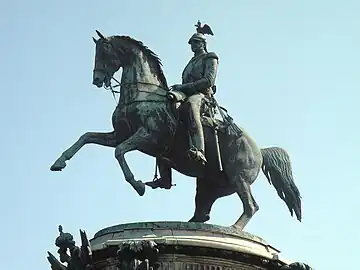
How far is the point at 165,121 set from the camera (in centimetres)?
2066

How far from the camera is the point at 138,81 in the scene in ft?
70.0

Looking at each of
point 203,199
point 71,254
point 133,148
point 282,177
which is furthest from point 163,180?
point 71,254

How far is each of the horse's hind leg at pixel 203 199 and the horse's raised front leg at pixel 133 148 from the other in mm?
1848

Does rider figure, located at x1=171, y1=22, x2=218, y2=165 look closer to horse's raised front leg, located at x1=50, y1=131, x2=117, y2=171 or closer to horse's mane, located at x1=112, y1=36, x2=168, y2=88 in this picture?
horse's mane, located at x1=112, y1=36, x2=168, y2=88

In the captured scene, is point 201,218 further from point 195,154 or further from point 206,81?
point 206,81

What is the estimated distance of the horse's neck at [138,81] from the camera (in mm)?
21125

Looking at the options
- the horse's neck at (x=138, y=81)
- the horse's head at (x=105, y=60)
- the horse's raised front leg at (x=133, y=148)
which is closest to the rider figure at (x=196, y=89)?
the horse's neck at (x=138, y=81)

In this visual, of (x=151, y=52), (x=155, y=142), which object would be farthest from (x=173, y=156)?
(x=151, y=52)

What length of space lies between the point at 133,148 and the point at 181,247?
9.92 ft

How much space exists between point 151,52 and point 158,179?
2755 millimetres

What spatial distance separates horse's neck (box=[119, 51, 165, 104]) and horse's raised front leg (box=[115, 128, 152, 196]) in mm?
911

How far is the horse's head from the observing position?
2180cm

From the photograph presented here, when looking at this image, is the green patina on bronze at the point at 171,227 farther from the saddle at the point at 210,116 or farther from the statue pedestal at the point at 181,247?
the saddle at the point at 210,116

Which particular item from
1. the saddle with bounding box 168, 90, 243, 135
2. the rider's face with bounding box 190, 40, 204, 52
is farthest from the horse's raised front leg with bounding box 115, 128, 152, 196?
the rider's face with bounding box 190, 40, 204, 52
